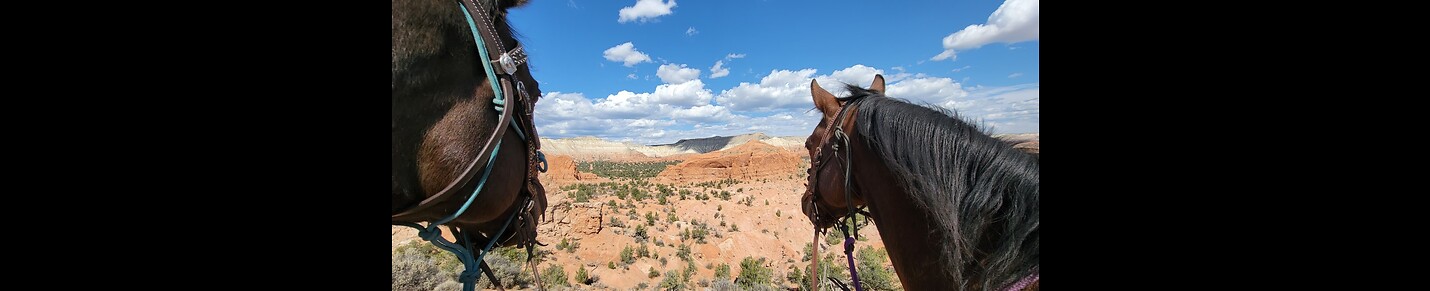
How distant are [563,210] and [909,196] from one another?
1157cm

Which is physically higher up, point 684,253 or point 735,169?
point 684,253

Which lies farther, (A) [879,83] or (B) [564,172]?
(B) [564,172]

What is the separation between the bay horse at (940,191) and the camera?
1572 mm

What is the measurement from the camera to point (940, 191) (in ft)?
5.53

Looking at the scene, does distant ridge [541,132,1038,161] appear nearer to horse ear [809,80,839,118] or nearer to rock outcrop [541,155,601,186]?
rock outcrop [541,155,601,186]

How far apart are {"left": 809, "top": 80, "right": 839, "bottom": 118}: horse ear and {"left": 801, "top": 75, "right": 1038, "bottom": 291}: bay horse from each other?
0.22ft

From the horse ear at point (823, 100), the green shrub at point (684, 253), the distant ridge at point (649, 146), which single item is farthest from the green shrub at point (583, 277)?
the distant ridge at point (649, 146)

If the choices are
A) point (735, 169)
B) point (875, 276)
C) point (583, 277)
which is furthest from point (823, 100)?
point (735, 169)

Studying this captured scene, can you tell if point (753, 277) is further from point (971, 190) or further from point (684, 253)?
point (971, 190)

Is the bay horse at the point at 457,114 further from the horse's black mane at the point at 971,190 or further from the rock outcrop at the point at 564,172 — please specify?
the rock outcrop at the point at 564,172

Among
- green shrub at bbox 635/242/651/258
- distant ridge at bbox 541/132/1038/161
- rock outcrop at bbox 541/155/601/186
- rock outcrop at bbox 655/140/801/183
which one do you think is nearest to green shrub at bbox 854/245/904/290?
green shrub at bbox 635/242/651/258

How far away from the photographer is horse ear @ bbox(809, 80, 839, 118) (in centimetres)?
232

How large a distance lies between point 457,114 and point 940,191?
5.06ft
